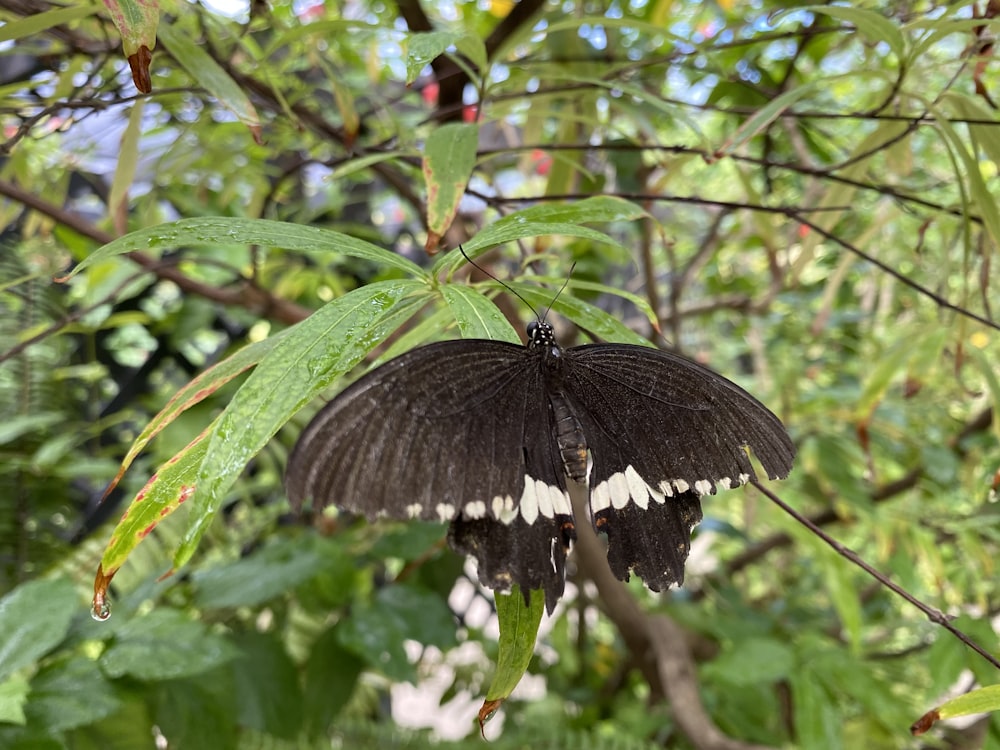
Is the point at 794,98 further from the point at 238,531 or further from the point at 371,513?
the point at 238,531

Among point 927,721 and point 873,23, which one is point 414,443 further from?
point 873,23

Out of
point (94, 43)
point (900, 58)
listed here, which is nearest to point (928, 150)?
point (900, 58)

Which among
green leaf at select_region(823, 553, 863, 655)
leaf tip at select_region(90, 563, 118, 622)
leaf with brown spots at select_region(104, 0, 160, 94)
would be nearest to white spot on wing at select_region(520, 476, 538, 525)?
leaf tip at select_region(90, 563, 118, 622)

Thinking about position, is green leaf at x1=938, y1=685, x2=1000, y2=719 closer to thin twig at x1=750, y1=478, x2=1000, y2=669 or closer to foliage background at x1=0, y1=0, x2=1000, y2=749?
thin twig at x1=750, y1=478, x2=1000, y2=669

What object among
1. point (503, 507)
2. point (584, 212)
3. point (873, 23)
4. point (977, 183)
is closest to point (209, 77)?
point (584, 212)

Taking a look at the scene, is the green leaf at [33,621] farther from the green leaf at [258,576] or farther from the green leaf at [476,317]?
the green leaf at [476,317]

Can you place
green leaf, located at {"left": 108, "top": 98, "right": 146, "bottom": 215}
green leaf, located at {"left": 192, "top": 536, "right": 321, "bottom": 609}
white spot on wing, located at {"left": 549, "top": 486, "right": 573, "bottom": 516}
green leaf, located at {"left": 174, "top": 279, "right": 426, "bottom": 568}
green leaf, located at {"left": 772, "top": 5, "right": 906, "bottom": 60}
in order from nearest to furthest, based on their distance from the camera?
1. green leaf, located at {"left": 174, "top": 279, "right": 426, "bottom": 568}
2. white spot on wing, located at {"left": 549, "top": 486, "right": 573, "bottom": 516}
3. green leaf, located at {"left": 772, "top": 5, "right": 906, "bottom": 60}
4. green leaf, located at {"left": 108, "top": 98, "right": 146, "bottom": 215}
5. green leaf, located at {"left": 192, "top": 536, "right": 321, "bottom": 609}

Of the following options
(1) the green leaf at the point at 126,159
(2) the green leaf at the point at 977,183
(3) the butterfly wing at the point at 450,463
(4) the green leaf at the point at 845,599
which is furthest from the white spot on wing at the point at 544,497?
(4) the green leaf at the point at 845,599
